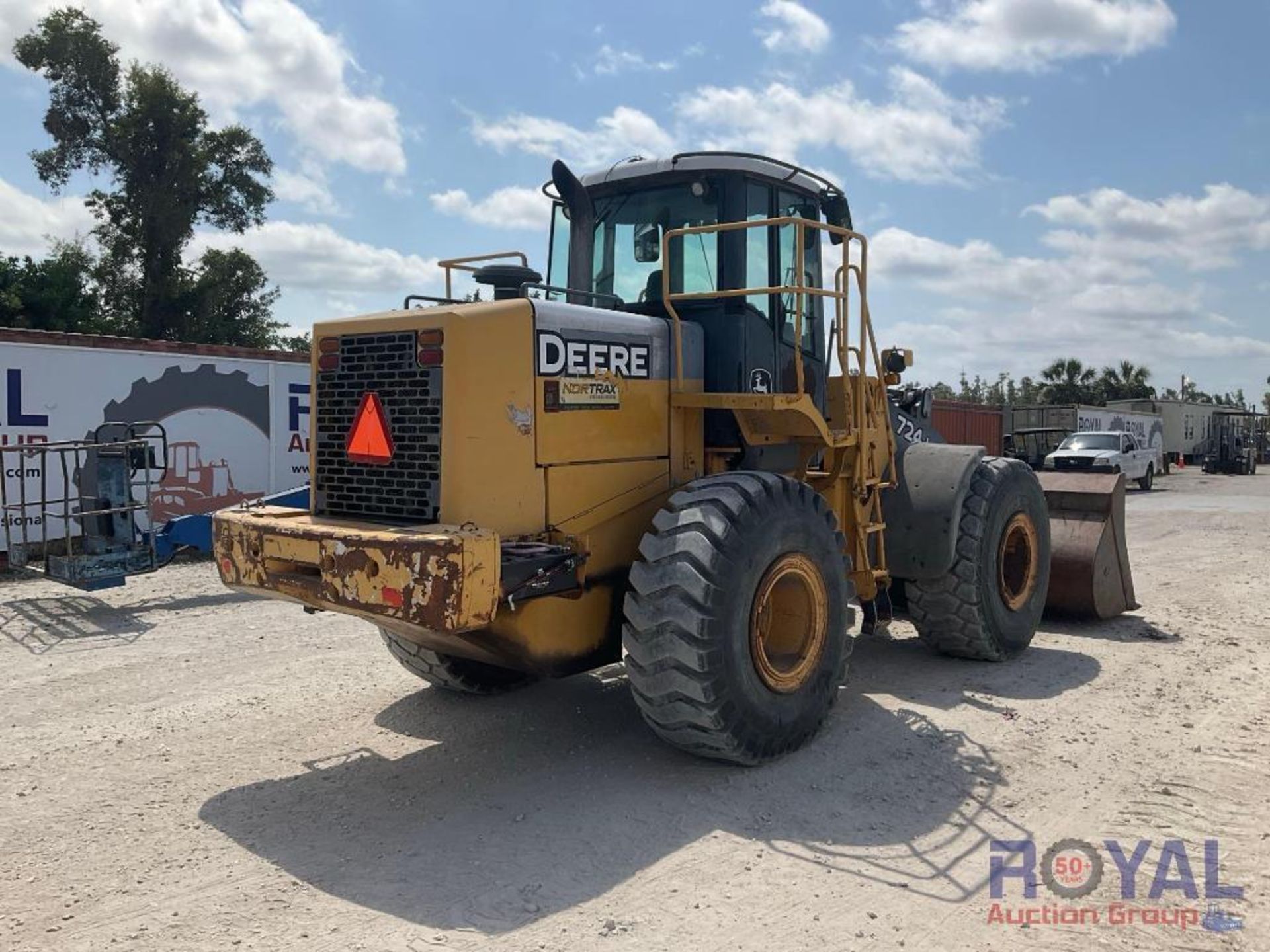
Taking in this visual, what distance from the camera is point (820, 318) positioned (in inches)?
253

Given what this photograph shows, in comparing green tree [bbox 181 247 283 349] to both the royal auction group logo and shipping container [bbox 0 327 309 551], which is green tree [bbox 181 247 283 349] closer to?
shipping container [bbox 0 327 309 551]

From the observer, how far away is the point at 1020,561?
7617 millimetres

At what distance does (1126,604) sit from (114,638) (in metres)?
8.21

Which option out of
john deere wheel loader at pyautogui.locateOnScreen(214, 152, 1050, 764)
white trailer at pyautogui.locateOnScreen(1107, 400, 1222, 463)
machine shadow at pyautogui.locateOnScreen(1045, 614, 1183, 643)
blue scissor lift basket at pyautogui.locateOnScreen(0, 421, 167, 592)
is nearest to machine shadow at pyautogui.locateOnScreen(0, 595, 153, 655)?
blue scissor lift basket at pyautogui.locateOnScreen(0, 421, 167, 592)

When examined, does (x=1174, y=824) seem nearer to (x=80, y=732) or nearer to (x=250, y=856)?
(x=250, y=856)

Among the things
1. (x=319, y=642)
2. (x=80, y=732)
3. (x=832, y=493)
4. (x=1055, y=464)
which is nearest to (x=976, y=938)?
(x=832, y=493)

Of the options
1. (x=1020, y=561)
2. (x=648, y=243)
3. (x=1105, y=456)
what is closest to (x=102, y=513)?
(x=648, y=243)

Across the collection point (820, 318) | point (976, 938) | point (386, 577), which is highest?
point (820, 318)

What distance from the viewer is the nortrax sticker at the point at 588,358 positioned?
4.67 metres

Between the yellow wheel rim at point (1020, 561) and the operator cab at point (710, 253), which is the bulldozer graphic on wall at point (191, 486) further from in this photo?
the yellow wheel rim at point (1020, 561)

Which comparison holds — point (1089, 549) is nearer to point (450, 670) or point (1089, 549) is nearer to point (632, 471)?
point (632, 471)

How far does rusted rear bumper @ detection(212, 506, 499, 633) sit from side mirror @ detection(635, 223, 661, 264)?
237 centimetres

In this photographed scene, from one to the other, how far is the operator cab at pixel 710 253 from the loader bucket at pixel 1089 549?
3355mm

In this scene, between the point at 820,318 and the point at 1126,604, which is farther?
the point at 1126,604
